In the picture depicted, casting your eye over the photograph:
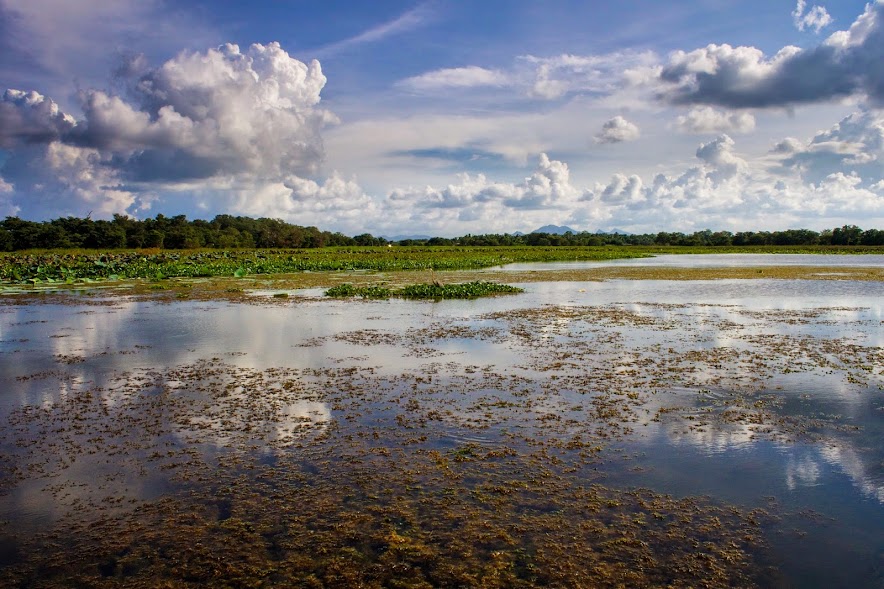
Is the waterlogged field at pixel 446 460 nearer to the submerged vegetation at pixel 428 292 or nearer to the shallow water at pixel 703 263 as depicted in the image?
the submerged vegetation at pixel 428 292

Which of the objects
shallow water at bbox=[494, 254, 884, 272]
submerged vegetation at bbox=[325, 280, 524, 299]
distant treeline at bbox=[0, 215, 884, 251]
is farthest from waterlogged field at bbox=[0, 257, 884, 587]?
distant treeline at bbox=[0, 215, 884, 251]

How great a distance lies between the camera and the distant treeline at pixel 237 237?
3406 inches

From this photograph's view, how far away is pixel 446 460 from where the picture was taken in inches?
308

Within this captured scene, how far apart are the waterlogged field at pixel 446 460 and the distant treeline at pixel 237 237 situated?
81641mm

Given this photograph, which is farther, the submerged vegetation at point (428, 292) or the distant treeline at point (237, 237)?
the distant treeline at point (237, 237)

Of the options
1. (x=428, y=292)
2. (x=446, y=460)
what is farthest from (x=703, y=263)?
(x=446, y=460)

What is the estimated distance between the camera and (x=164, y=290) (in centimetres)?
3250

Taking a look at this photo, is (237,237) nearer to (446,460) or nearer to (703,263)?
(703,263)

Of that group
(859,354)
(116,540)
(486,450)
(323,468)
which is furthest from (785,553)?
(859,354)

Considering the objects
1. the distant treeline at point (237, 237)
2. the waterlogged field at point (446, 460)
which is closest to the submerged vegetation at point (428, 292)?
the waterlogged field at point (446, 460)

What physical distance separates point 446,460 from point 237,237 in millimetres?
109497

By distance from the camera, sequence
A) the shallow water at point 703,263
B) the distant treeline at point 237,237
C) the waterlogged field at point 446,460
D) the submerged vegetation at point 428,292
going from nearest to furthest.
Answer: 1. the waterlogged field at point 446,460
2. the submerged vegetation at point 428,292
3. the shallow water at point 703,263
4. the distant treeline at point 237,237

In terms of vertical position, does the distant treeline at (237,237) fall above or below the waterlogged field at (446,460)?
above

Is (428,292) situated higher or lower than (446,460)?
higher
